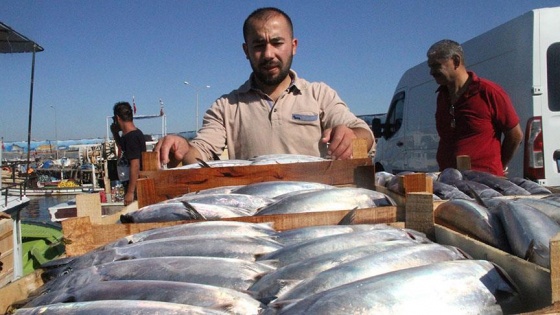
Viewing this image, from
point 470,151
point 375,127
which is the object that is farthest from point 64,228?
point 375,127

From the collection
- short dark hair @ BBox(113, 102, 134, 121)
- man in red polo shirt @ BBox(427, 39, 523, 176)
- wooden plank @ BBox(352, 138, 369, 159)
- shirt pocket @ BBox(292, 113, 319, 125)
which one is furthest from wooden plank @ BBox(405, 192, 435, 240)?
short dark hair @ BBox(113, 102, 134, 121)

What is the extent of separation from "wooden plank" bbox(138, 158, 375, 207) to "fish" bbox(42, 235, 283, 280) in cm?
102

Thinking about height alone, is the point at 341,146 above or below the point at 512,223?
above

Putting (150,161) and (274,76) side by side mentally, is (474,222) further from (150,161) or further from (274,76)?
(274,76)

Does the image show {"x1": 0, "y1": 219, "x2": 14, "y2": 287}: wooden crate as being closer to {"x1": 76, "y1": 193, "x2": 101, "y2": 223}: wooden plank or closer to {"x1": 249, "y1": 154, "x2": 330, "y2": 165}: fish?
{"x1": 76, "y1": 193, "x2": 101, "y2": 223}: wooden plank

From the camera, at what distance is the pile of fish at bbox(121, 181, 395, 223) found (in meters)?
2.28

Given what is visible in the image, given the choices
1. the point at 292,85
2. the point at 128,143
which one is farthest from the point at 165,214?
the point at 128,143

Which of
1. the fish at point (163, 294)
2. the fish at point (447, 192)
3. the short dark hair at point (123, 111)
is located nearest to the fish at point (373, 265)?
the fish at point (163, 294)

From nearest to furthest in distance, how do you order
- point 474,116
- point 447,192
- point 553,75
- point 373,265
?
point 373,265, point 447,192, point 474,116, point 553,75

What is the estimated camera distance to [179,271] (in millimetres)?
1629

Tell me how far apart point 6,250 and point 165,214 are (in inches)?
114

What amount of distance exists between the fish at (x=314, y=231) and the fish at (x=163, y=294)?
491 millimetres

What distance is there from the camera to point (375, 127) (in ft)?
31.8

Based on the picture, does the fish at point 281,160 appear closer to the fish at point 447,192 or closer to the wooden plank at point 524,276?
the fish at point 447,192
